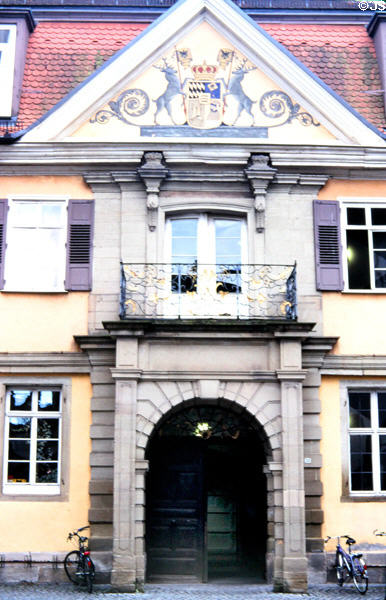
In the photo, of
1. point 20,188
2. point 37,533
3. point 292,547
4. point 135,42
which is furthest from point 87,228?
point 292,547

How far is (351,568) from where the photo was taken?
14805mm

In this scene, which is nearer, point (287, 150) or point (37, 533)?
point (37, 533)

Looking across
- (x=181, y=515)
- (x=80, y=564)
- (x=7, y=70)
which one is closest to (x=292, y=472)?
(x=181, y=515)

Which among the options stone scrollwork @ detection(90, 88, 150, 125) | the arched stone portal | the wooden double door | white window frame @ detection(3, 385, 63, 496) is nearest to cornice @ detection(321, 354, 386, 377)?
the arched stone portal

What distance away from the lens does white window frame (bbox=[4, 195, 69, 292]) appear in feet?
54.0

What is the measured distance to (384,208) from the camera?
56.0 feet

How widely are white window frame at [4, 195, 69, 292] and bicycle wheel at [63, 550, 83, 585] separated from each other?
4.65 meters

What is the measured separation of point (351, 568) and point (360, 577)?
9.4 inches

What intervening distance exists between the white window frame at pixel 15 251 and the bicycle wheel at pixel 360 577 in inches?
276

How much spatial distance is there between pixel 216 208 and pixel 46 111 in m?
3.86

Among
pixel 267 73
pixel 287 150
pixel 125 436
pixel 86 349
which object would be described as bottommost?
pixel 125 436

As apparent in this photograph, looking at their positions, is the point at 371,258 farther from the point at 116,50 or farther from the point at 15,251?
the point at 116,50

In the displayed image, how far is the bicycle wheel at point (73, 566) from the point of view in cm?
1509

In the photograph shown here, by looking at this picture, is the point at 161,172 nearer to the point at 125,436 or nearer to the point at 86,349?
the point at 86,349
